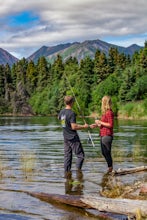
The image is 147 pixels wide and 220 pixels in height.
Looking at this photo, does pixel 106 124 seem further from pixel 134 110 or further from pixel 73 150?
pixel 134 110

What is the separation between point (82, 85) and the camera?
9819 centimetres

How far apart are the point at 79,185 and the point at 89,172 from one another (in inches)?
78.4

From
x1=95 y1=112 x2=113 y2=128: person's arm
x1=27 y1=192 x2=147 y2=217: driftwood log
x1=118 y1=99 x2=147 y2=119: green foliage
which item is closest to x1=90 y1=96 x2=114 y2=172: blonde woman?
x1=95 y1=112 x2=113 y2=128: person's arm

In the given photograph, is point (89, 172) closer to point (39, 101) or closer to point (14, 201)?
point (14, 201)

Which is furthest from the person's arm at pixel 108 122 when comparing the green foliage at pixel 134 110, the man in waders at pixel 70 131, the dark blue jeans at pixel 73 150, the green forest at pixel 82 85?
the green foliage at pixel 134 110

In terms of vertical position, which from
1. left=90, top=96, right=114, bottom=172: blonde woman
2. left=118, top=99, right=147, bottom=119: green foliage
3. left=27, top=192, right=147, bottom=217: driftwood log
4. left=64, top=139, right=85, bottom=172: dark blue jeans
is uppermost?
left=90, top=96, right=114, bottom=172: blonde woman

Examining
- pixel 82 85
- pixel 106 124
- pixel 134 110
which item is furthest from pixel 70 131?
pixel 82 85

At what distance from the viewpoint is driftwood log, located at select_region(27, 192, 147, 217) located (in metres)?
7.08

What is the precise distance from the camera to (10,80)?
131 metres

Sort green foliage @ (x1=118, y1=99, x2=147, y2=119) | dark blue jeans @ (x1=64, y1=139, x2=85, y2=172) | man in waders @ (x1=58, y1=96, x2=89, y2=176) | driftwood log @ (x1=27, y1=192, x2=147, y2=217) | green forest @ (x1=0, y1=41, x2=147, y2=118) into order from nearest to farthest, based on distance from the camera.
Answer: driftwood log @ (x1=27, y1=192, x2=147, y2=217) → man in waders @ (x1=58, y1=96, x2=89, y2=176) → dark blue jeans @ (x1=64, y1=139, x2=85, y2=172) → green foliage @ (x1=118, y1=99, x2=147, y2=119) → green forest @ (x1=0, y1=41, x2=147, y2=118)

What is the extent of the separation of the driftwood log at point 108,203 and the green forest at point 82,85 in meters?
65.6

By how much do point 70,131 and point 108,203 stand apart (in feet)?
13.3

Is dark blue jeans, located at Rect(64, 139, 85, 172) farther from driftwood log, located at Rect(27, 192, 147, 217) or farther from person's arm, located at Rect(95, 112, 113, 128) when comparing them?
driftwood log, located at Rect(27, 192, 147, 217)

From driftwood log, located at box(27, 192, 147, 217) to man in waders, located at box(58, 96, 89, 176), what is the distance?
2914 mm
